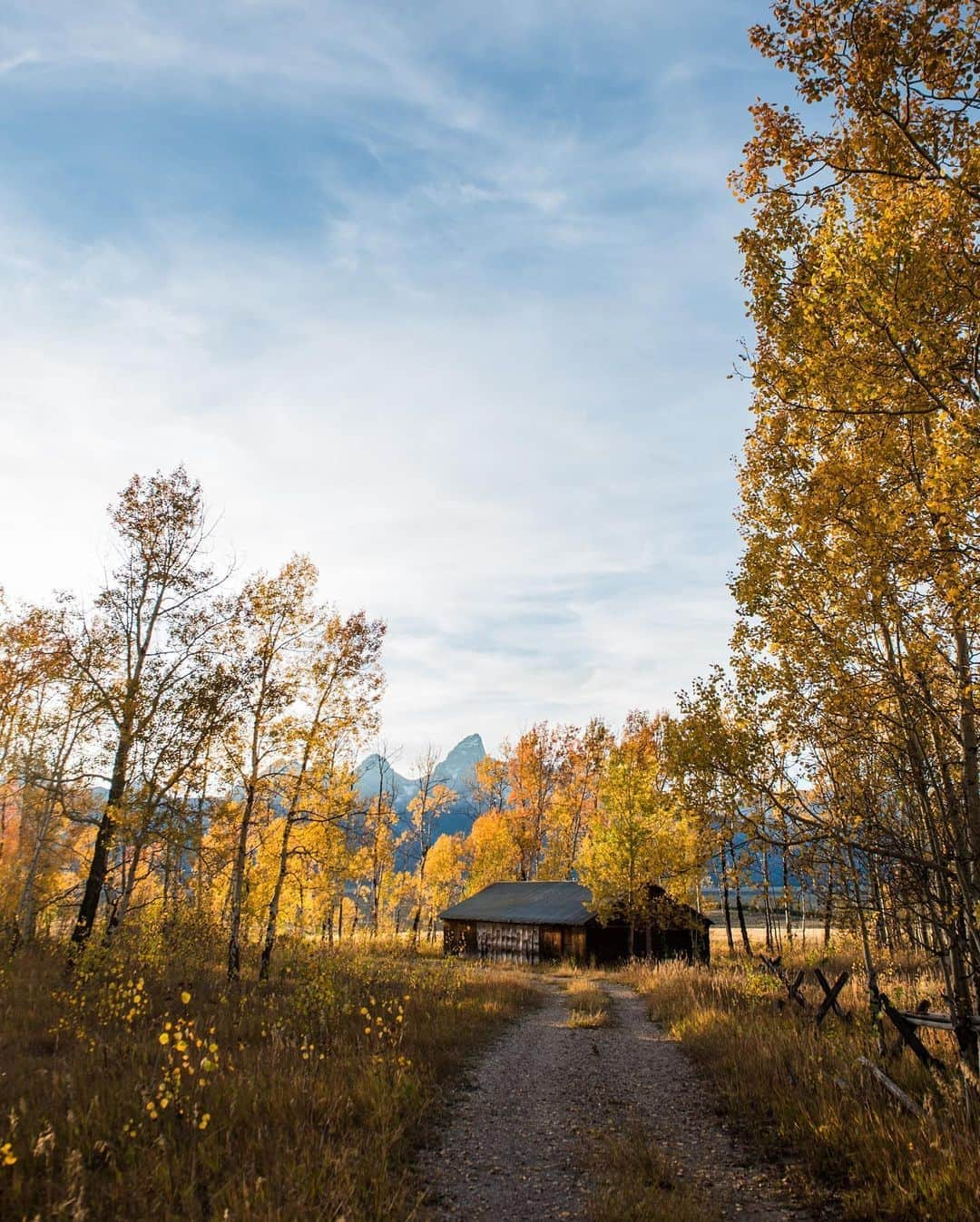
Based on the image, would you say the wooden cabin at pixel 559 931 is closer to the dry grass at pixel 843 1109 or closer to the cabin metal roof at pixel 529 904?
the cabin metal roof at pixel 529 904

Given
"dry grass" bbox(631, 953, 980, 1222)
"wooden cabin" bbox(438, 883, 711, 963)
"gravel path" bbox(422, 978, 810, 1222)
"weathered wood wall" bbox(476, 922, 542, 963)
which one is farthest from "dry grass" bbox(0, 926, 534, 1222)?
"weathered wood wall" bbox(476, 922, 542, 963)

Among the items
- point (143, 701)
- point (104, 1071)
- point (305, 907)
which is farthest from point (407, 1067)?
point (305, 907)

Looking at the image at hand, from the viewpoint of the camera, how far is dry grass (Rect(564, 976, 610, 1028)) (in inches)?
575

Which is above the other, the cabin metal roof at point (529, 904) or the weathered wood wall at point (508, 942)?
the cabin metal roof at point (529, 904)

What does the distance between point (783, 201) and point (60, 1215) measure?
34.2 feet

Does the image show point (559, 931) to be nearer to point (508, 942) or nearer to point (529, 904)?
point (529, 904)

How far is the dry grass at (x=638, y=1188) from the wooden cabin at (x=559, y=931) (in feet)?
75.0

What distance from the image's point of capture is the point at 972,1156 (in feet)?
18.4

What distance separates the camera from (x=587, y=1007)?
54.0ft

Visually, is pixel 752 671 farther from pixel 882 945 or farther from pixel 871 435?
pixel 882 945

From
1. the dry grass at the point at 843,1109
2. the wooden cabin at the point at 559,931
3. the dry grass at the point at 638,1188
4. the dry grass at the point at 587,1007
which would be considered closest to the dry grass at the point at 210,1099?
the dry grass at the point at 638,1188

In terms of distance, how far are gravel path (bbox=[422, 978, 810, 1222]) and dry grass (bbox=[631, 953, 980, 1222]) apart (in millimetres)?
513

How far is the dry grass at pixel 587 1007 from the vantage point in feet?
47.9

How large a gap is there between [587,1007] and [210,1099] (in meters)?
12.1
